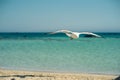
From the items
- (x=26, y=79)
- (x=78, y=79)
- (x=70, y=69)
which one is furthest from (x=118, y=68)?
(x=26, y=79)

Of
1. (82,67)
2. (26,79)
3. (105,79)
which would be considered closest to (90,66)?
(82,67)

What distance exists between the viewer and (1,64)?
669 inches

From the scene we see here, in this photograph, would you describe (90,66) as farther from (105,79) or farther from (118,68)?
(105,79)

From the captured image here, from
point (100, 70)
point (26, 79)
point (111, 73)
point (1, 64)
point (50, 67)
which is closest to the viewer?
point (26, 79)

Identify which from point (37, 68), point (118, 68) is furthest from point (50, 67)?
point (118, 68)

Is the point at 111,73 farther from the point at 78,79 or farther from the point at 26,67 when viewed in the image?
the point at 26,67

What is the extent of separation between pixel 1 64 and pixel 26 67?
201cm

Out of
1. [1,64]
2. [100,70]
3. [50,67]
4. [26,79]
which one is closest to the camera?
[26,79]

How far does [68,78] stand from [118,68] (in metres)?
4.60

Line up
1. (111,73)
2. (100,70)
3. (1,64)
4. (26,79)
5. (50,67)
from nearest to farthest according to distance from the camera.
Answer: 1. (26,79)
2. (111,73)
3. (100,70)
4. (50,67)
5. (1,64)

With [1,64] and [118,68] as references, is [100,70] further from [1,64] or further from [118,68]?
[1,64]

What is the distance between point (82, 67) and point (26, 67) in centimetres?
288

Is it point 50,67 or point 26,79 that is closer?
point 26,79

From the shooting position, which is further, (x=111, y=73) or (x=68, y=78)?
(x=111, y=73)
